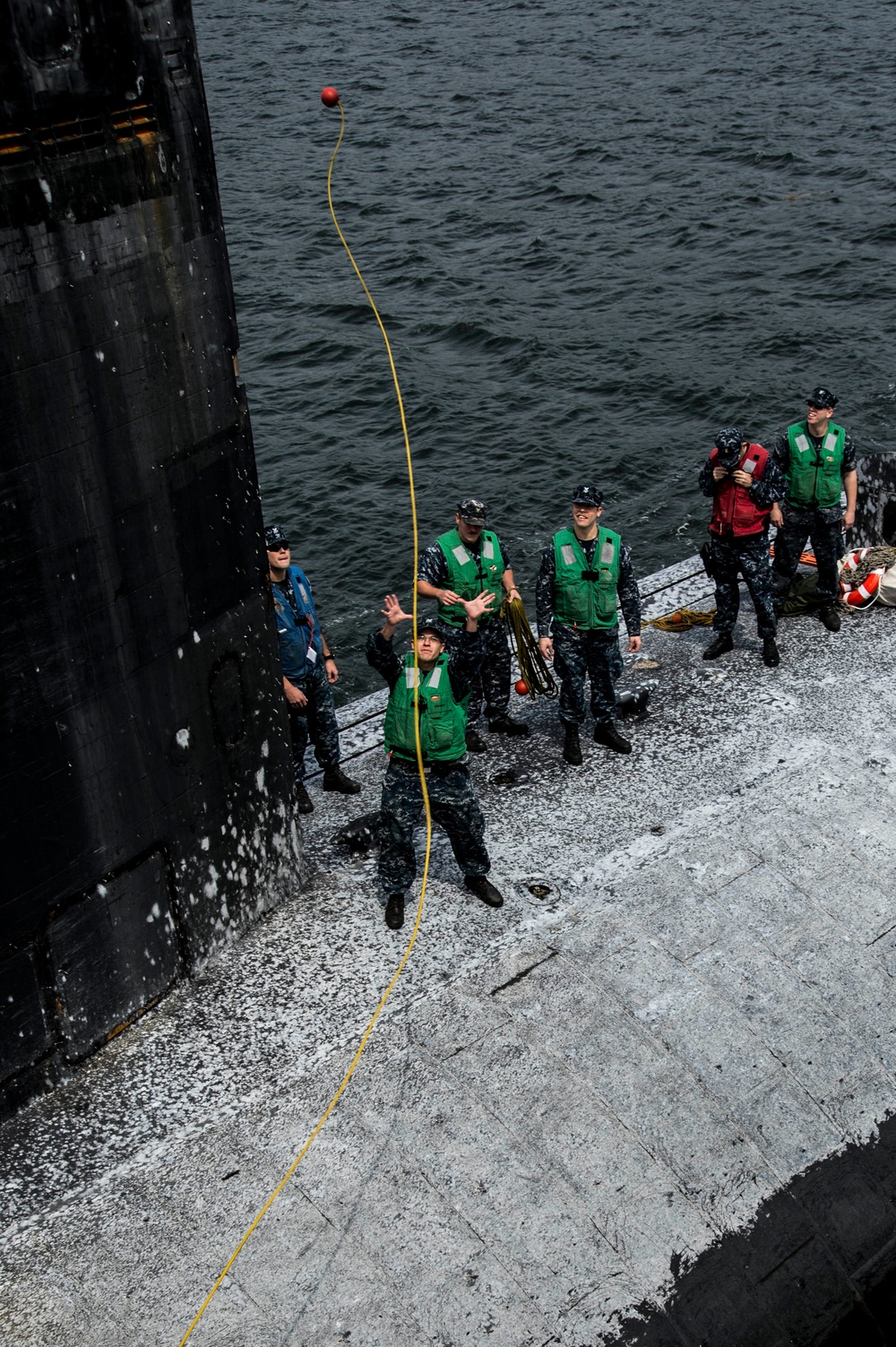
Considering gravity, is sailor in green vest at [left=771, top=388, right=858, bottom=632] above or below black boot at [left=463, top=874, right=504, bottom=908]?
above

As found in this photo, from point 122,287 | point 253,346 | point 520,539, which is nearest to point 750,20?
point 253,346

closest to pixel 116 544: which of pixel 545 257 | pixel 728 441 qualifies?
pixel 728 441

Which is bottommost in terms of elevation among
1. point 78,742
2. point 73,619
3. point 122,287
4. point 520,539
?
point 520,539

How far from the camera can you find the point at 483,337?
2411cm

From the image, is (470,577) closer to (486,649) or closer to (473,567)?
(473,567)

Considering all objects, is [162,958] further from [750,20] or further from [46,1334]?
[750,20]

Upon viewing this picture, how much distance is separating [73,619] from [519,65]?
36.2 m

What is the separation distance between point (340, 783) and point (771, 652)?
12.2ft

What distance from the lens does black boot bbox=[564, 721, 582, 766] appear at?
10164 mm

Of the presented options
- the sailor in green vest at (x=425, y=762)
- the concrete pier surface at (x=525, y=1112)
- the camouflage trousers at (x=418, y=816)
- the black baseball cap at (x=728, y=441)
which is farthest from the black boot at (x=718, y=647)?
the camouflage trousers at (x=418, y=816)

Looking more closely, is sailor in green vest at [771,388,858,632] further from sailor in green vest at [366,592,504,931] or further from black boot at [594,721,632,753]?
sailor in green vest at [366,592,504,931]

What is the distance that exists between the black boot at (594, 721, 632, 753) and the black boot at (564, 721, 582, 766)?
8.7 inches

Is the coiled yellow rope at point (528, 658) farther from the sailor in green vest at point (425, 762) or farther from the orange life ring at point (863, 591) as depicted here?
the orange life ring at point (863, 591)

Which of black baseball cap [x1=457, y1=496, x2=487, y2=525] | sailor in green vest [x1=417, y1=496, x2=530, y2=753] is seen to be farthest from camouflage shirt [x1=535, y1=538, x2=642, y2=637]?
black baseball cap [x1=457, y1=496, x2=487, y2=525]
